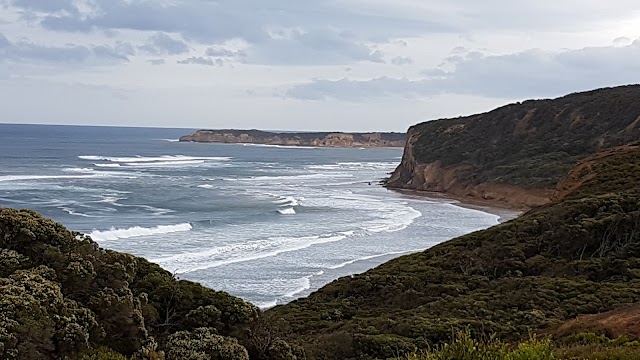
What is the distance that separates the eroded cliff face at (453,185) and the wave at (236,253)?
2212cm

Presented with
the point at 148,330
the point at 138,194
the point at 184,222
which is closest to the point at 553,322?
the point at 148,330

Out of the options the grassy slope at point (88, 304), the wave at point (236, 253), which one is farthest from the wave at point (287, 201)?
the grassy slope at point (88, 304)

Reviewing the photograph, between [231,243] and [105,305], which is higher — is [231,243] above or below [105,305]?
below

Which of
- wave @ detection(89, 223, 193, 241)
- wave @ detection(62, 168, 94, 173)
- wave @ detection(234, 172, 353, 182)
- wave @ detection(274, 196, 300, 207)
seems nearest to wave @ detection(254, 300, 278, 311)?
wave @ detection(89, 223, 193, 241)

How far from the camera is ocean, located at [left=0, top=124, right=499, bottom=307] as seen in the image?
2656 cm

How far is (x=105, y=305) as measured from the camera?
383 inches

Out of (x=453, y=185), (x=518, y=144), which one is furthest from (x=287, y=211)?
(x=518, y=144)

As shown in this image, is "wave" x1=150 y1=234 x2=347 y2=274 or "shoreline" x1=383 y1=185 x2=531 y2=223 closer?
"wave" x1=150 y1=234 x2=347 y2=274

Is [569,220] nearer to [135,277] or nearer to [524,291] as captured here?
[524,291]

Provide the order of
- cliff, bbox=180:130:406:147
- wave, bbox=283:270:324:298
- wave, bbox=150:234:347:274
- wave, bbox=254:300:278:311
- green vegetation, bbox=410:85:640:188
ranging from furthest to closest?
1. cliff, bbox=180:130:406:147
2. green vegetation, bbox=410:85:640:188
3. wave, bbox=150:234:347:274
4. wave, bbox=283:270:324:298
5. wave, bbox=254:300:278:311

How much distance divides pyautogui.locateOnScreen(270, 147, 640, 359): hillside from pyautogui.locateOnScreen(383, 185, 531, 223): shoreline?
61.8 feet

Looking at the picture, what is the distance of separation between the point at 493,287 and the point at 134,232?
2017cm

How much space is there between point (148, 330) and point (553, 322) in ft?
26.4

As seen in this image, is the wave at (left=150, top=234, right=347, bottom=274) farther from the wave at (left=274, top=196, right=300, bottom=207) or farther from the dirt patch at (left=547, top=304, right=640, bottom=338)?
the dirt patch at (left=547, top=304, right=640, bottom=338)
